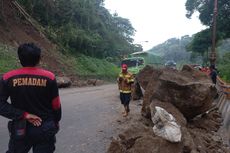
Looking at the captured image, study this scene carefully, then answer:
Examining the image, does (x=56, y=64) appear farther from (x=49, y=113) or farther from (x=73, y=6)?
(x=49, y=113)

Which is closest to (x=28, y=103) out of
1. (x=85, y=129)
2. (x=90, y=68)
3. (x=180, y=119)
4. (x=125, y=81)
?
(x=180, y=119)

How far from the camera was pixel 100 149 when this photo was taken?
739 cm

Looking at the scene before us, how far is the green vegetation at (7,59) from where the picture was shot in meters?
24.5

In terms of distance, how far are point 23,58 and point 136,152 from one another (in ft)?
10.1

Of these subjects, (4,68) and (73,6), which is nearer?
(4,68)

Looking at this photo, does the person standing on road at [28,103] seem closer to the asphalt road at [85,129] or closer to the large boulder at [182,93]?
the asphalt road at [85,129]

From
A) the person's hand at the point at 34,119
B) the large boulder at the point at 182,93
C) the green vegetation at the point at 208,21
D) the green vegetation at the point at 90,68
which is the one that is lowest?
the green vegetation at the point at 90,68

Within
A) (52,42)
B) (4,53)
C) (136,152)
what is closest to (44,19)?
(52,42)

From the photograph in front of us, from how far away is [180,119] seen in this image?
8297 millimetres

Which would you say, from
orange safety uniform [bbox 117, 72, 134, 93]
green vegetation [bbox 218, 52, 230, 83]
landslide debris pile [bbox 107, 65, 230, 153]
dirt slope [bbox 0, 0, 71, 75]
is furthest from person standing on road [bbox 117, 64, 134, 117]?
dirt slope [bbox 0, 0, 71, 75]

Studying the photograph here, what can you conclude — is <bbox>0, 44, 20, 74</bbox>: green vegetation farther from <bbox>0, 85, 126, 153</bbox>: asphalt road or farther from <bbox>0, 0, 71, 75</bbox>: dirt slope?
<bbox>0, 85, 126, 153</bbox>: asphalt road

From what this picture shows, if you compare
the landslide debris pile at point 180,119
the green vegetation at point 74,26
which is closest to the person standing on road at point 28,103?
the landslide debris pile at point 180,119

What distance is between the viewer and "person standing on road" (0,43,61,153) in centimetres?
355

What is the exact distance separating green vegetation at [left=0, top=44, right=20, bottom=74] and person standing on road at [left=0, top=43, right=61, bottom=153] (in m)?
20.9
